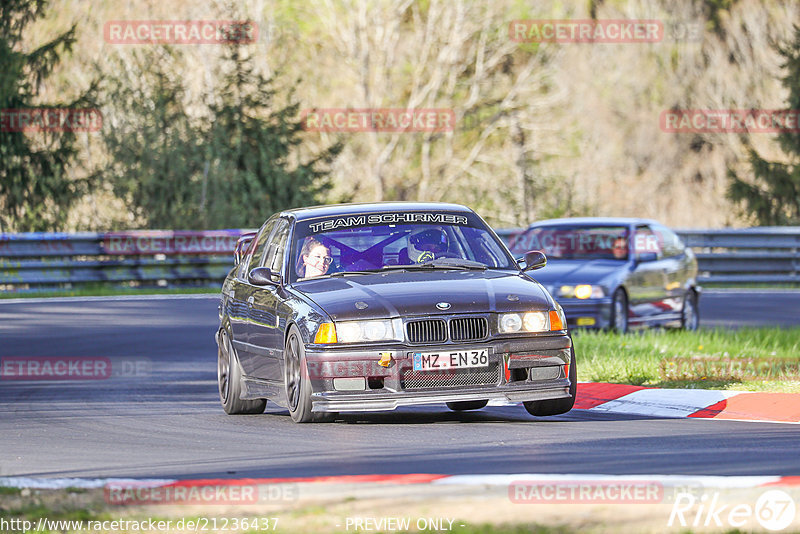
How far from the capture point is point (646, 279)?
1892cm

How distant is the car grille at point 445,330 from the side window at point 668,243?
10207 millimetres

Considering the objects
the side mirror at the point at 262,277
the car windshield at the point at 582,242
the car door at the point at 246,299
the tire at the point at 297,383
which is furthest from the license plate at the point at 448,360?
the car windshield at the point at 582,242

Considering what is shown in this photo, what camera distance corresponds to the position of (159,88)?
34.0 metres

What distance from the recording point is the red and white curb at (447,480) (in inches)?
258

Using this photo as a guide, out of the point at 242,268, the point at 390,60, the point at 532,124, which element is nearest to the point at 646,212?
the point at 532,124

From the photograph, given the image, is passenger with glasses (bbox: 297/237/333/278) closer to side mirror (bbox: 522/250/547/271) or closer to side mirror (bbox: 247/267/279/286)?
side mirror (bbox: 247/267/279/286)

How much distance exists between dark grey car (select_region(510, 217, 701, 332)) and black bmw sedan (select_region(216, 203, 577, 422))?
6.58 metres

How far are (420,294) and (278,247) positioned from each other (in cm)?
200

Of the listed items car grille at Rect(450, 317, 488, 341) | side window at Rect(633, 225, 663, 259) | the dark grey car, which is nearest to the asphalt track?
car grille at Rect(450, 317, 488, 341)

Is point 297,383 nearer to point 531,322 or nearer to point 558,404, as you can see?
point 531,322

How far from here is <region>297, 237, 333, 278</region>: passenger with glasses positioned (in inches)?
438

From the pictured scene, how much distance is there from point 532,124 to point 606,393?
116 feet


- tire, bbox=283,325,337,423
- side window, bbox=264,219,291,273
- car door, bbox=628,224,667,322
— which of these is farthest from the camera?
car door, bbox=628,224,667,322

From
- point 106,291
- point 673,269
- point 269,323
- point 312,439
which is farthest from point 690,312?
point 312,439
